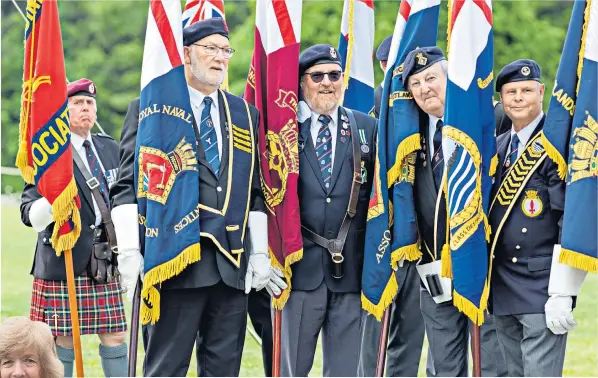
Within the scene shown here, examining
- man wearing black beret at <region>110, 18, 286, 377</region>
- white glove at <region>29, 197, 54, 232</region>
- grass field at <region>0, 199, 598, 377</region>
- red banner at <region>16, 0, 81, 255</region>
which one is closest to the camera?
man wearing black beret at <region>110, 18, 286, 377</region>

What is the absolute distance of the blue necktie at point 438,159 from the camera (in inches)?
267

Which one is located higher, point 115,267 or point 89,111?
point 89,111

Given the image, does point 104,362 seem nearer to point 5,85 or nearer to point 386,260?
point 386,260

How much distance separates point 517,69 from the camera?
21.8 feet

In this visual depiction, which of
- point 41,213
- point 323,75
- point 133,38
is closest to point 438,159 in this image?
point 323,75

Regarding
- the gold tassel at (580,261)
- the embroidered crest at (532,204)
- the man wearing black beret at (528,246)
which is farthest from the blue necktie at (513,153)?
the gold tassel at (580,261)

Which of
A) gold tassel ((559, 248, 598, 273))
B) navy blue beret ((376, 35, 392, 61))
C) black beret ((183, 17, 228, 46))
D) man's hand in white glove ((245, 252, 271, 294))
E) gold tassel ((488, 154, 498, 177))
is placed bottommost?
man's hand in white glove ((245, 252, 271, 294))

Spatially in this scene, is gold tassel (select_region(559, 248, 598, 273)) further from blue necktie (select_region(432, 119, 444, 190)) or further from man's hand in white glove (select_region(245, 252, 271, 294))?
man's hand in white glove (select_region(245, 252, 271, 294))

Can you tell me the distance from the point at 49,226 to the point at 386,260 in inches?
79.8

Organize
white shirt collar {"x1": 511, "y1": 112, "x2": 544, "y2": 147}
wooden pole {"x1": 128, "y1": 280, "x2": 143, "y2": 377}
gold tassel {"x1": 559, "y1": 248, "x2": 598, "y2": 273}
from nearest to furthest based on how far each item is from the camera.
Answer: gold tassel {"x1": 559, "y1": 248, "x2": 598, "y2": 273}, wooden pole {"x1": 128, "y1": 280, "x2": 143, "y2": 377}, white shirt collar {"x1": 511, "y1": 112, "x2": 544, "y2": 147}

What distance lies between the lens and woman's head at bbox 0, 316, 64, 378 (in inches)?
191

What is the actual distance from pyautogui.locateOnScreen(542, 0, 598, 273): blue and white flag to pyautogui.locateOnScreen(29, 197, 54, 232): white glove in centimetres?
271

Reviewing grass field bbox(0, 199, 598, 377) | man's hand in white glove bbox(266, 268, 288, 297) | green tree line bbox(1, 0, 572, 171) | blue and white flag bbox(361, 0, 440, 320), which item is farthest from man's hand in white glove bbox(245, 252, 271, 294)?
green tree line bbox(1, 0, 572, 171)

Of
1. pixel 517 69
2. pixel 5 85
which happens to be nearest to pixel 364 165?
pixel 517 69
